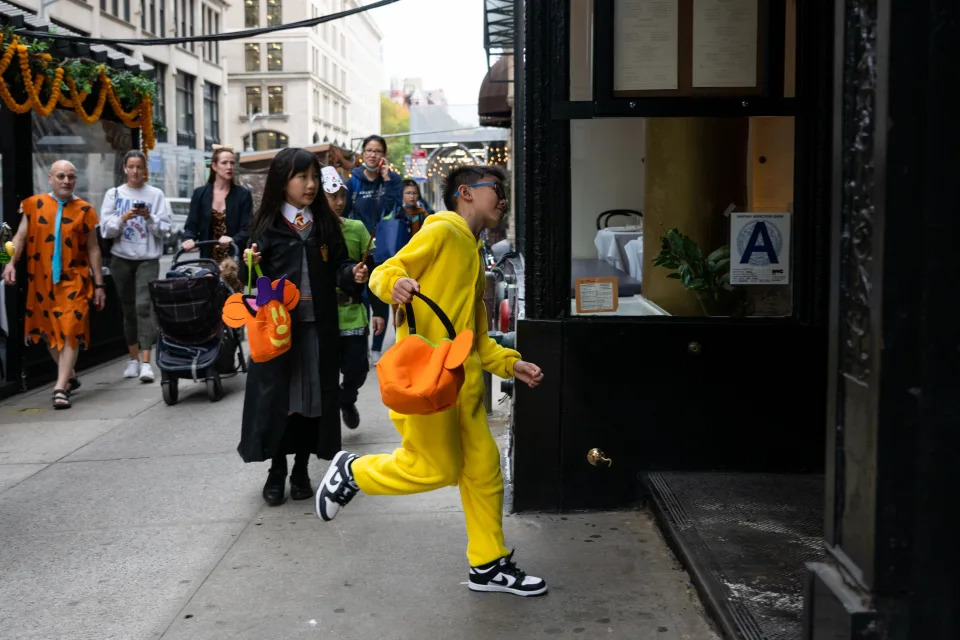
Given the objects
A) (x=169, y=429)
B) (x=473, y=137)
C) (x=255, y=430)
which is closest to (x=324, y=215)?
(x=255, y=430)

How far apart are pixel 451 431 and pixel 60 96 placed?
7.28 metres

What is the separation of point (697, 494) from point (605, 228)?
140 centimetres

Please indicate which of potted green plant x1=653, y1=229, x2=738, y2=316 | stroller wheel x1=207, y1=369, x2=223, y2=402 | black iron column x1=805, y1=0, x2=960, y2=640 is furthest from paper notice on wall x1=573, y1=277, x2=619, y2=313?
stroller wheel x1=207, y1=369, x2=223, y2=402

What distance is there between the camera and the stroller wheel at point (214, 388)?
29.4 ft

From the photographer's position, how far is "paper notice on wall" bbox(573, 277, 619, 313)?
5.35 meters

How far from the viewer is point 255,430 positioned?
18.8 ft

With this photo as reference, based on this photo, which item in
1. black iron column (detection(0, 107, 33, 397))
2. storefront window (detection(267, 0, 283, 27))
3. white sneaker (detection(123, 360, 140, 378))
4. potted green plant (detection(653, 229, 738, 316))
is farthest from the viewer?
storefront window (detection(267, 0, 283, 27))

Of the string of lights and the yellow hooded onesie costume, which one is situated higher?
the string of lights

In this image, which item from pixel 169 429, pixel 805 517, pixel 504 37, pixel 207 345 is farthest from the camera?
pixel 504 37

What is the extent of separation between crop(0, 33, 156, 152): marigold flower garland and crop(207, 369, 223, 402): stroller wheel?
282 centimetres

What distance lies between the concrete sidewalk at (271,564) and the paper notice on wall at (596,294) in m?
1.02

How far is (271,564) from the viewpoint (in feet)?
15.6

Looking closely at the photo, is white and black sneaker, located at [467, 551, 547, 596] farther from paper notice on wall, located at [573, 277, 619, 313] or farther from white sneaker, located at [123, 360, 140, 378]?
white sneaker, located at [123, 360, 140, 378]

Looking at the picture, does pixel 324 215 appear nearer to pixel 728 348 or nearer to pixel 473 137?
pixel 728 348
